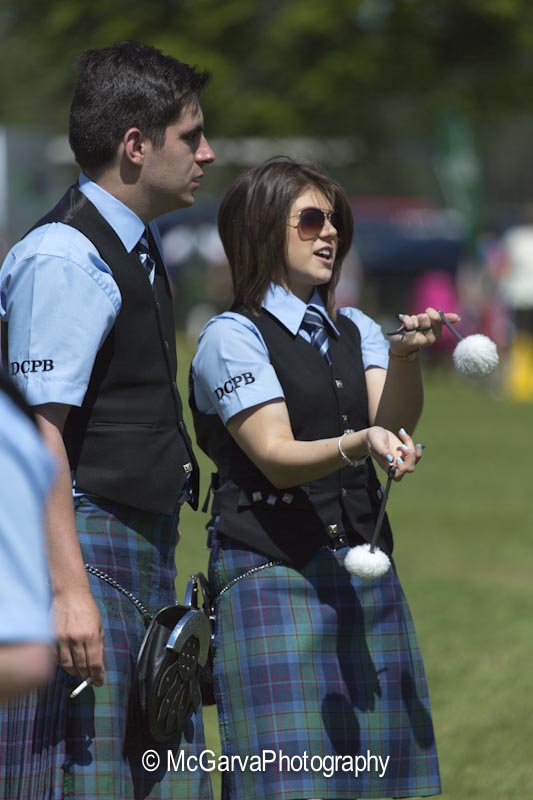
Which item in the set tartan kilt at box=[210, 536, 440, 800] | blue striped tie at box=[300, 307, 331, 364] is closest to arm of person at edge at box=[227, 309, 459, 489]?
blue striped tie at box=[300, 307, 331, 364]

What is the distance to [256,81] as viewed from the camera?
84.4 ft

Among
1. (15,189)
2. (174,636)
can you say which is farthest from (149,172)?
(15,189)

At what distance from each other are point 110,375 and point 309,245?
2.51 ft

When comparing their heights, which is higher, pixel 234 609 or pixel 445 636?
pixel 445 636

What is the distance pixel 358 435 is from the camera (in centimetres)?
319

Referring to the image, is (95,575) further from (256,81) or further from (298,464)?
(256,81)

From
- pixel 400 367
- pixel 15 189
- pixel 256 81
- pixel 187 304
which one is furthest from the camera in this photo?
pixel 187 304

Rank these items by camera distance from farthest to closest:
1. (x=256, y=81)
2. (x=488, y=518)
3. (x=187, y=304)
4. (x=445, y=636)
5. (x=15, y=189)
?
(x=187, y=304), (x=256, y=81), (x=15, y=189), (x=488, y=518), (x=445, y=636)

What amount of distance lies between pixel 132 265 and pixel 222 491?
0.71 m

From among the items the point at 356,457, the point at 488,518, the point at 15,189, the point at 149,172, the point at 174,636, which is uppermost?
the point at 15,189

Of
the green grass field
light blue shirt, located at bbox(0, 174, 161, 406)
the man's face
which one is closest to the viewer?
light blue shirt, located at bbox(0, 174, 161, 406)

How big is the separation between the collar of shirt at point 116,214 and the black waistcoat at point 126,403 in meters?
0.02

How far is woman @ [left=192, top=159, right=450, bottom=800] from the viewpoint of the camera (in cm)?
343

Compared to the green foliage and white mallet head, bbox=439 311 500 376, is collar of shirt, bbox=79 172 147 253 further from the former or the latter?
the green foliage
